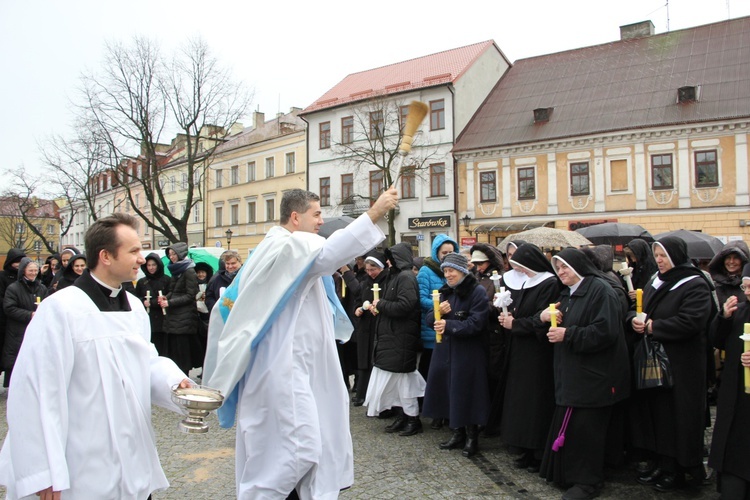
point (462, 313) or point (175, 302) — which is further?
point (175, 302)

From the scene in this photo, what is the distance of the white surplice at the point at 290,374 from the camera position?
3232 mm

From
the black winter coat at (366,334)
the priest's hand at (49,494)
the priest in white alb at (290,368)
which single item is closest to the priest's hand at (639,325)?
the priest in white alb at (290,368)

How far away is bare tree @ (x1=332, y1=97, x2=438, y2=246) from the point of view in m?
31.0

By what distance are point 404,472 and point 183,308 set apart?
480 centimetres

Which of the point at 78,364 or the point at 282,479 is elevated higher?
the point at 78,364

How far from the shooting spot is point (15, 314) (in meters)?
8.27

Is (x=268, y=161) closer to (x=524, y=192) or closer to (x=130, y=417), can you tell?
(x=524, y=192)

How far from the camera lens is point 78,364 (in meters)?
2.47

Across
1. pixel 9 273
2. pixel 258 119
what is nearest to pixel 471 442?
pixel 9 273

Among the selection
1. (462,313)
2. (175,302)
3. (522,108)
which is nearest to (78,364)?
(462,313)

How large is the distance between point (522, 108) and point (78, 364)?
3074 centimetres

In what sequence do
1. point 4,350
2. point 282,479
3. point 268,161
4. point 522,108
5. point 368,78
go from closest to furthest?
1. point 282,479
2. point 4,350
3. point 522,108
4. point 368,78
5. point 268,161

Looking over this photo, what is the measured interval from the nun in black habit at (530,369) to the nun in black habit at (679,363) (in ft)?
2.61

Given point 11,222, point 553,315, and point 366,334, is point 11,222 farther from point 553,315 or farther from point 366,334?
point 553,315
